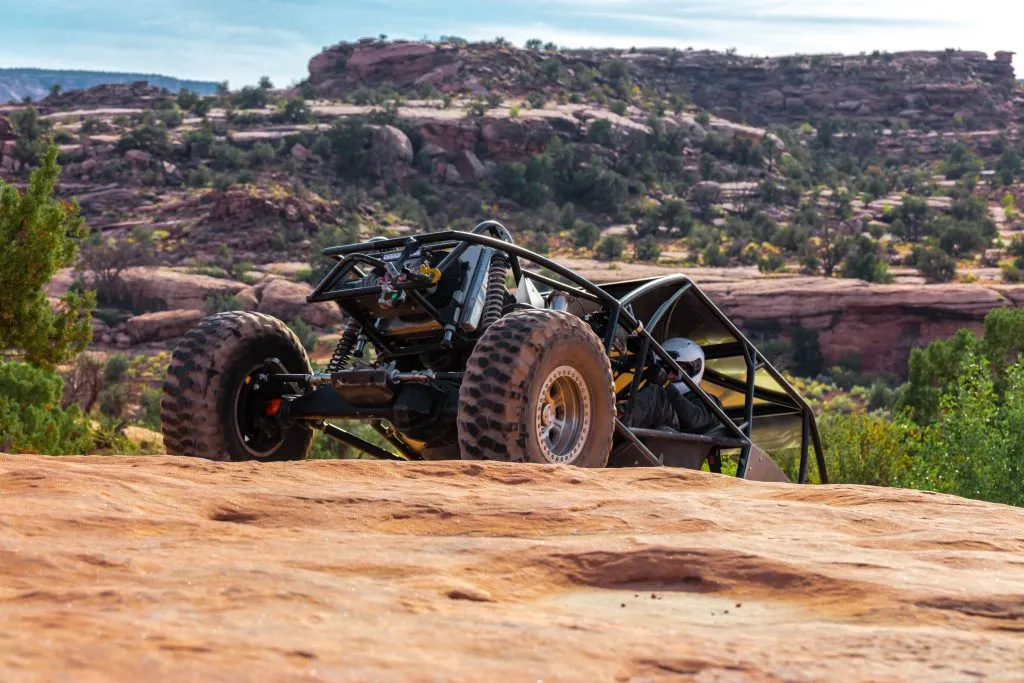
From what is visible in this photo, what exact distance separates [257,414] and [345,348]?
0.72 m

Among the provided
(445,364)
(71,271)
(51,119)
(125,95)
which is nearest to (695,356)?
(445,364)

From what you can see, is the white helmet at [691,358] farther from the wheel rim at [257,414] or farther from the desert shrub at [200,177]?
the desert shrub at [200,177]

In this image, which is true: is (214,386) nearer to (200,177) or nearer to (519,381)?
(519,381)

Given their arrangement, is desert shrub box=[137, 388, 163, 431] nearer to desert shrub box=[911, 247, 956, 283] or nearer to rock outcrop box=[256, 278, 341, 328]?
rock outcrop box=[256, 278, 341, 328]

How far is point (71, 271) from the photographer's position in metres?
55.9

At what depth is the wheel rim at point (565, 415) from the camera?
670 centimetres

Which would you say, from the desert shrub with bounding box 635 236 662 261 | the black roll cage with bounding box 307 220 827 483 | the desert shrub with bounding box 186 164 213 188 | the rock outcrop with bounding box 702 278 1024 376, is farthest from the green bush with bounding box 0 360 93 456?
the desert shrub with bounding box 186 164 213 188

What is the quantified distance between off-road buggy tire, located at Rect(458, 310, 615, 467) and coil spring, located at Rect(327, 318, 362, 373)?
5.44ft

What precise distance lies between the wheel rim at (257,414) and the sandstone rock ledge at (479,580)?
271 cm

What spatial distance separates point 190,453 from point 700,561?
4.76 meters

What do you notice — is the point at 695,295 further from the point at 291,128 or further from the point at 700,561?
the point at 291,128

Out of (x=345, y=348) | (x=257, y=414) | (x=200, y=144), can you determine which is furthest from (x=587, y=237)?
(x=257, y=414)

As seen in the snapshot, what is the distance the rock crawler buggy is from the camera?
6418mm

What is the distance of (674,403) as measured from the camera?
8625 mm
